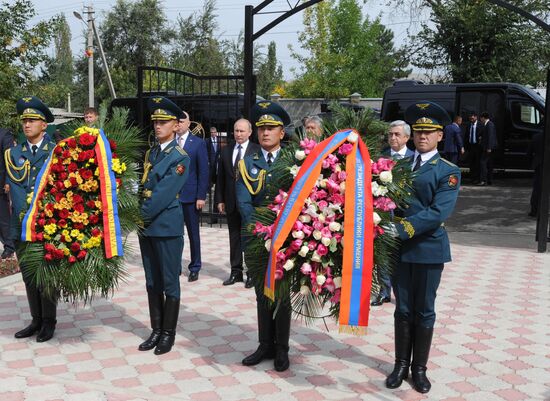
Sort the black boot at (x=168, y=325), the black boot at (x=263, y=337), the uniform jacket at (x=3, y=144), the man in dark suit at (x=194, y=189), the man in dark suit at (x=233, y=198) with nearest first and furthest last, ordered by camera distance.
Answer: the black boot at (x=263, y=337), the black boot at (x=168, y=325), the man in dark suit at (x=233, y=198), the man in dark suit at (x=194, y=189), the uniform jacket at (x=3, y=144)

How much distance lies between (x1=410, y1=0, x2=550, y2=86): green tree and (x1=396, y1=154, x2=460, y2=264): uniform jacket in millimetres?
18632

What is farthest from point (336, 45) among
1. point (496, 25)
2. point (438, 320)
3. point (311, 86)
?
point (438, 320)

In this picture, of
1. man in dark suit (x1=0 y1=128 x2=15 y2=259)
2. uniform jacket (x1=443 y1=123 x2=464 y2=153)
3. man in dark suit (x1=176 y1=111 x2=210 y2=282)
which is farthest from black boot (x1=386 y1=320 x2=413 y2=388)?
uniform jacket (x1=443 y1=123 x2=464 y2=153)

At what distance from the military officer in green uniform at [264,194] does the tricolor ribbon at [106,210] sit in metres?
0.96

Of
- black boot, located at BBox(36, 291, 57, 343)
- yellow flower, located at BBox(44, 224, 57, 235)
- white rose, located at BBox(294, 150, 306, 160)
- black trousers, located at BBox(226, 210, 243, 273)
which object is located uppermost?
white rose, located at BBox(294, 150, 306, 160)

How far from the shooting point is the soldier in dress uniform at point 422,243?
4336 mm

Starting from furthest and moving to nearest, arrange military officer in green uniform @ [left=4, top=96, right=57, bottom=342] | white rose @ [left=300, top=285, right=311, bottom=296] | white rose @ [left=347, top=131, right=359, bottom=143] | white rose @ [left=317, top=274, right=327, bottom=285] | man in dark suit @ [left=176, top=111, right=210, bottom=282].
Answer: man in dark suit @ [left=176, top=111, right=210, bottom=282]
military officer in green uniform @ [left=4, top=96, right=57, bottom=342]
white rose @ [left=347, top=131, right=359, bottom=143]
white rose @ [left=300, top=285, right=311, bottom=296]
white rose @ [left=317, top=274, right=327, bottom=285]

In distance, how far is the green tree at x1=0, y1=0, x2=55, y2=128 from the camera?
9242 mm

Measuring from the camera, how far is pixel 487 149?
55.8 feet

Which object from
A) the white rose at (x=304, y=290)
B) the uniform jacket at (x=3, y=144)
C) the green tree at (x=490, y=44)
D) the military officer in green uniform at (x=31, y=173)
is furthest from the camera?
the green tree at (x=490, y=44)

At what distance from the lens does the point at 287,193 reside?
432cm

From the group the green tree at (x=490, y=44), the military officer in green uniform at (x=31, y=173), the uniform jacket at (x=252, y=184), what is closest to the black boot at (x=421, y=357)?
the uniform jacket at (x=252, y=184)

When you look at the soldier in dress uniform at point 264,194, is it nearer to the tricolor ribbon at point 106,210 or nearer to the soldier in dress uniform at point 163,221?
the soldier in dress uniform at point 163,221

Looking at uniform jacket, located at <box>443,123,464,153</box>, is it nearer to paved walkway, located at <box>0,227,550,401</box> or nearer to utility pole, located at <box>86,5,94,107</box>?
paved walkway, located at <box>0,227,550,401</box>
